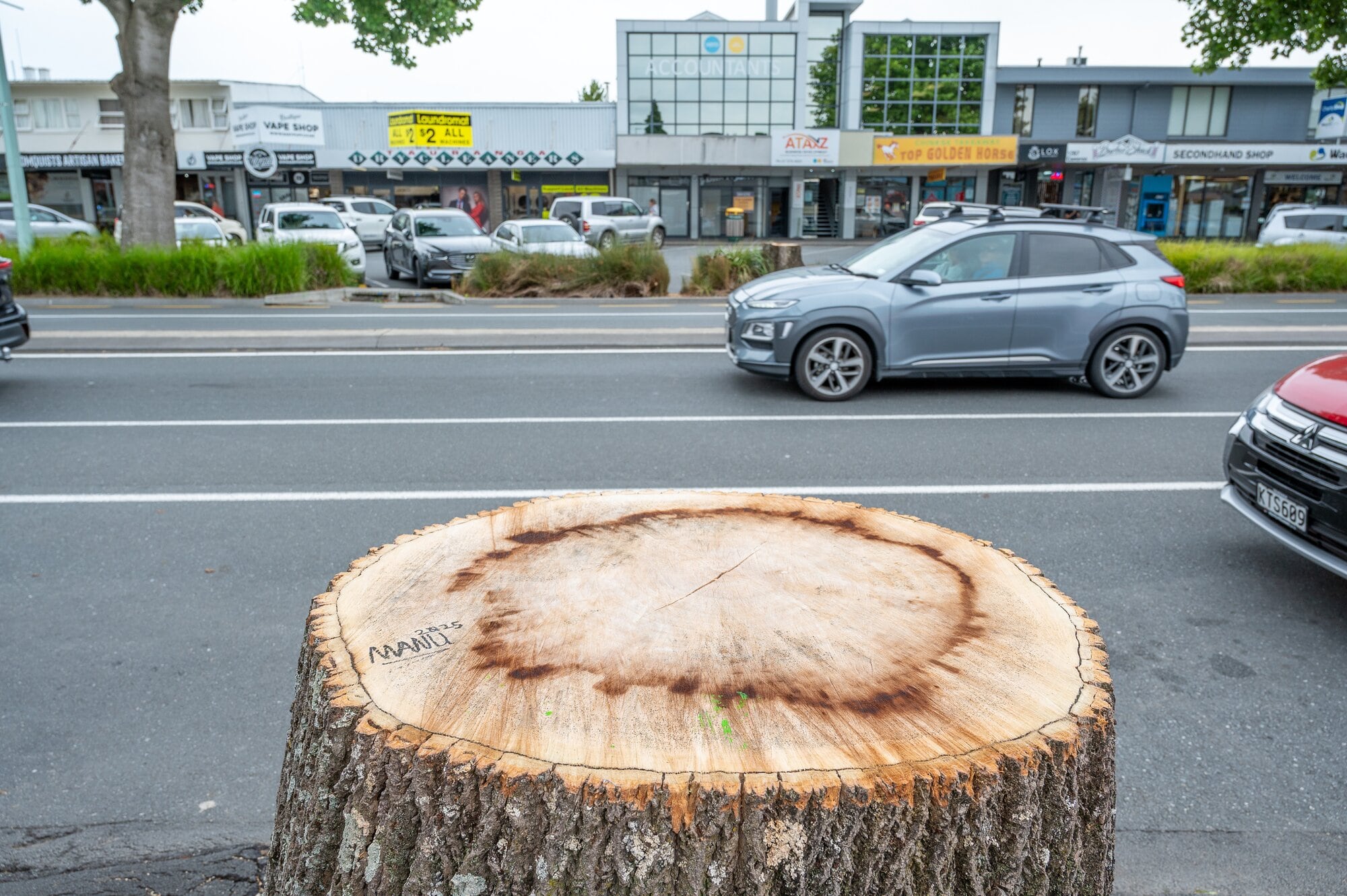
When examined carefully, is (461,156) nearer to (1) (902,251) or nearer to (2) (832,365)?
(1) (902,251)

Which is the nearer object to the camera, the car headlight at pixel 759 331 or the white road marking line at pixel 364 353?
the car headlight at pixel 759 331

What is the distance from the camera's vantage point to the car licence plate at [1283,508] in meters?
4.30

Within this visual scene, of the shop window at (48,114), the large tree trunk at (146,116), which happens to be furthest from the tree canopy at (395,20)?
the shop window at (48,114)

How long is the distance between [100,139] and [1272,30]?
4403 cm

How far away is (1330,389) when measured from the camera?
14.4 ft

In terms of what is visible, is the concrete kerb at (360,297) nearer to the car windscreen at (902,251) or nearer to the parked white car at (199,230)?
the parked white car at (199,230)

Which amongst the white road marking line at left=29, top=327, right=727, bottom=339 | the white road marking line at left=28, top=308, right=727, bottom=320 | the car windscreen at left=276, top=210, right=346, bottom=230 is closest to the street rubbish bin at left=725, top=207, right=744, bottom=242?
the car windscreen at left=276, top=210, right=346, bottom=230

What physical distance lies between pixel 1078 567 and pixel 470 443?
4.32m

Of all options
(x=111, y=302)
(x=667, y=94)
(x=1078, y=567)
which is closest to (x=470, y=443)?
(x=1078, y=567)

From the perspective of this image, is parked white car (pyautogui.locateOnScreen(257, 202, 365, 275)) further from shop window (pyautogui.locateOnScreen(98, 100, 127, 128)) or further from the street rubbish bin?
shop window (pyautogui.locateOnScreen(98, 100, 127, 128))

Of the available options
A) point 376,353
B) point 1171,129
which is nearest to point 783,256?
point 376,353

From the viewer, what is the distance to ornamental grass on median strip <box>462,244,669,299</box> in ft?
57.7

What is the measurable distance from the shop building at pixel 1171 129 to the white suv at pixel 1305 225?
16.6 meters

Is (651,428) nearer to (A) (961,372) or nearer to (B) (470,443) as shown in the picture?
(B) (470,443)
